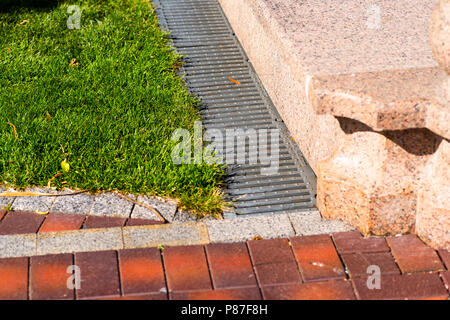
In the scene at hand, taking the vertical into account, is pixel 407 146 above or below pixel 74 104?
above

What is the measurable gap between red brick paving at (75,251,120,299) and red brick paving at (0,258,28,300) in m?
0.23

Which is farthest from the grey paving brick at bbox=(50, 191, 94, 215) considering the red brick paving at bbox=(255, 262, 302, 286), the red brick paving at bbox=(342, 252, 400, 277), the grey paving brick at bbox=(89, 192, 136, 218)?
the red brick paving at bbox=(342, 252, 400, 277)

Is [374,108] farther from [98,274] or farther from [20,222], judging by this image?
[20,222]

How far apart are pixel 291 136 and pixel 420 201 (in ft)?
3.94

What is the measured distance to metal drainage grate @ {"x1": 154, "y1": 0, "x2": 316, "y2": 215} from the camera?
138 inches

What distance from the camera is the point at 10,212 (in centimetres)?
321

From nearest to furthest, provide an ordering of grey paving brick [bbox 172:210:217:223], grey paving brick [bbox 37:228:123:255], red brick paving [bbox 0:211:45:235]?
grey paving brick [bbox 37:228:123:255]
red brick paving [bbox 0:211:45:235]
grey paving brick [bbox 172:210:217:223]

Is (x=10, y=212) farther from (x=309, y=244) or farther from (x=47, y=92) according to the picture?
(x=309, y=244)

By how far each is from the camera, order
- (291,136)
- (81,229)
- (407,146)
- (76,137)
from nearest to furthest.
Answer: (407,146)
(81,229)
(76,137)
(291,136)

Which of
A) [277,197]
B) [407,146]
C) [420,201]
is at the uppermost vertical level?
[407,146]

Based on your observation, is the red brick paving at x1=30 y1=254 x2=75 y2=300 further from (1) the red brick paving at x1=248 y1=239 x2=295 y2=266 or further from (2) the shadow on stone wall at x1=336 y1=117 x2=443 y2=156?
(2) the shadow on stone wall at x1=336 y1=117 x2=443 y2=156

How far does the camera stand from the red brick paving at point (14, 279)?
265 cm
